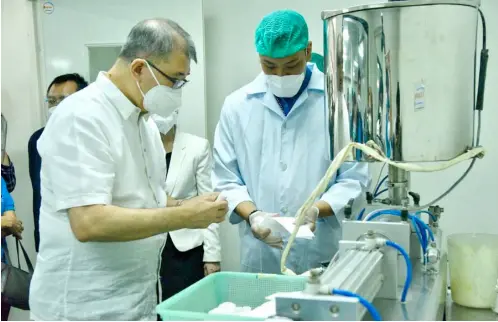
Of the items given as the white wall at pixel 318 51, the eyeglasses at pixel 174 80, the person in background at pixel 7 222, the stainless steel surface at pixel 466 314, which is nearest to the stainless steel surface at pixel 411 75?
the stainless steel surface at pixel 466 314

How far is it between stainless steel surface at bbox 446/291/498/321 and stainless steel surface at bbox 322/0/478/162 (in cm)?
44

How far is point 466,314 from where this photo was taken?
1280 mm

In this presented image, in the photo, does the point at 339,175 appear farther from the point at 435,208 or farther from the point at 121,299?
the point at 121,299

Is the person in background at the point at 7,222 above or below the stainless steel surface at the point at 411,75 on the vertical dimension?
below

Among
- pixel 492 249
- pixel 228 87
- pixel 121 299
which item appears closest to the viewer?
pixel 492 249

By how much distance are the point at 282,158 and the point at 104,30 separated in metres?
1.65

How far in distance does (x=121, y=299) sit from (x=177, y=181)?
1.08 metres

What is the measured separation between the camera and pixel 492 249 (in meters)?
1.27

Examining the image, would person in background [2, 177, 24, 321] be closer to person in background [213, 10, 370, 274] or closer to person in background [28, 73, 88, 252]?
person in background [28, 73, 88, 252]

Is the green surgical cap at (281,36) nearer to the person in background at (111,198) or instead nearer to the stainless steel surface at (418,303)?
the person in background at (111,198)

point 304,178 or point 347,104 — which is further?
point 304,178

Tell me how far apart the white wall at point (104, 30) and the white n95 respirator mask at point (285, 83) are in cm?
104

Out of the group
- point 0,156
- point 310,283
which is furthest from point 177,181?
point 310,283

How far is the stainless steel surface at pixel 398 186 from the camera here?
119 centimetres
